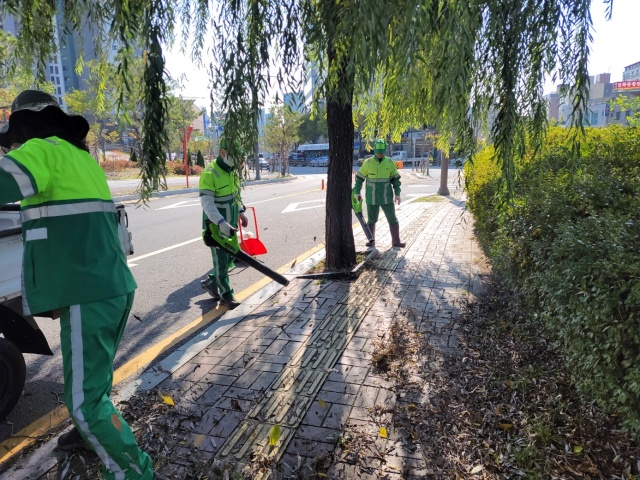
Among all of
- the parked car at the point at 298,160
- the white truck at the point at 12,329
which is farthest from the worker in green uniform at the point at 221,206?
the parked car at the point at 298,160

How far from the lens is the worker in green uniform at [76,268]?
208cm

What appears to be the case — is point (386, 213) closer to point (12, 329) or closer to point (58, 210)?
point (12, 329)

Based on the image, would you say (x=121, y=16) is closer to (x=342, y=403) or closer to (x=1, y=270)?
(x=1, y=270)

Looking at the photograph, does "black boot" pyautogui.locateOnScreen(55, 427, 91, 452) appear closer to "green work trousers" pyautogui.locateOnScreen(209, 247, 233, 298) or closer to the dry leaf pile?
the dry leaf pile

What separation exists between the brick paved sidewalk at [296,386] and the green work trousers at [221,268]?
0.36 meters

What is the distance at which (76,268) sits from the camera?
2135mm

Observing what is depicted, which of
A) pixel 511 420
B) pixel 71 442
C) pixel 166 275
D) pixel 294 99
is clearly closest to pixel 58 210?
pixel 71 442

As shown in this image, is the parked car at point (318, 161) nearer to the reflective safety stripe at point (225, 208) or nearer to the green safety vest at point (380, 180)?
the green safety vest at point (380, 180)

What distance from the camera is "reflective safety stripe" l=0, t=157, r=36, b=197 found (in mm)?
1854

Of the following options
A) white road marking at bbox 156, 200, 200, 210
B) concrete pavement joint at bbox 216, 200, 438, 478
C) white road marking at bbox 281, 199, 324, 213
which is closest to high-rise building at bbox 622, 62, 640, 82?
white road marking at bbox 281, 199, 324, 213

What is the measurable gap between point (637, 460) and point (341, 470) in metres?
1.40

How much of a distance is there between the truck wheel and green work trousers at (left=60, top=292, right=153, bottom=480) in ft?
3.84

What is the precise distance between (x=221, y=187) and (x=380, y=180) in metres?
3.41

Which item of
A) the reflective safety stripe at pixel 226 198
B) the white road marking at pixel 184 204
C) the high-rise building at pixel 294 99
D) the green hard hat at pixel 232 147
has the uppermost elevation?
the high-rise building at pixel 294 99
